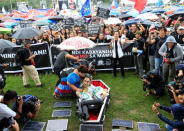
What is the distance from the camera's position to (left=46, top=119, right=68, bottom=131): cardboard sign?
473 cm

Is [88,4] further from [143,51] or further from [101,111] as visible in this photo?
[101,111]

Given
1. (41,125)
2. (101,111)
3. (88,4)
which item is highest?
(88,4)

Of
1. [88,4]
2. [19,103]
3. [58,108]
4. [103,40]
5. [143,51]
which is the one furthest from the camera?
[88,4]

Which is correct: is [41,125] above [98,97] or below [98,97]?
below

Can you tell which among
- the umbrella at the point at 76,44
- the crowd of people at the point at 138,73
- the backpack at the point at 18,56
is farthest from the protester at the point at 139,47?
the backpack at the point at 18,56

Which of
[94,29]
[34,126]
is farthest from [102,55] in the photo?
[34,126]

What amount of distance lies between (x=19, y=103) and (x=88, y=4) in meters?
9.00

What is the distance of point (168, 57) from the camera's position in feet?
20.1

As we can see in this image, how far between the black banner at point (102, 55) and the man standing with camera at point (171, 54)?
8.63ft

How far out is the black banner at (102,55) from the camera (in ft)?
29.1

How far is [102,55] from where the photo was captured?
353 inches

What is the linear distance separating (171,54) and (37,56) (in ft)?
19.7

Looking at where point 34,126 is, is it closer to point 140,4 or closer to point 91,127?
point 91,127

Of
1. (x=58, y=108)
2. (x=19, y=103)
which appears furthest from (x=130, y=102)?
(x=19, y=103)
